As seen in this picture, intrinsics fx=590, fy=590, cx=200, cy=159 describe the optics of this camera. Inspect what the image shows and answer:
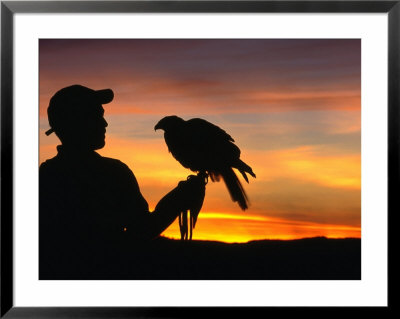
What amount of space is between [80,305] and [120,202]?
1.25 ft

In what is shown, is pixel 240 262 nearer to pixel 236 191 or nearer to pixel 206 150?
pixel 236 191

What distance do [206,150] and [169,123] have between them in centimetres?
17

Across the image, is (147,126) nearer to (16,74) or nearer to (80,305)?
(16,74)

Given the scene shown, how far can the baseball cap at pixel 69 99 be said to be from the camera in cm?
212

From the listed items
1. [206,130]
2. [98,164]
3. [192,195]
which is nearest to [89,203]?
[98,164]

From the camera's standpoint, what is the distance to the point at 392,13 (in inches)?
81.7

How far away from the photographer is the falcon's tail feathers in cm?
208

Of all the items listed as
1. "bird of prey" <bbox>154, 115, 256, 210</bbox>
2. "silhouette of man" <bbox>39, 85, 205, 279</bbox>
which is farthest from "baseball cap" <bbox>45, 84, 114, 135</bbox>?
"bird of prey" <bbox>154, 115, 256, 210</bbox>

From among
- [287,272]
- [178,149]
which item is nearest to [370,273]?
[287,272]

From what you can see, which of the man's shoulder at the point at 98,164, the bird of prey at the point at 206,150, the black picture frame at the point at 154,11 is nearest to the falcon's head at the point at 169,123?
the bird of prey at the point at 206,150

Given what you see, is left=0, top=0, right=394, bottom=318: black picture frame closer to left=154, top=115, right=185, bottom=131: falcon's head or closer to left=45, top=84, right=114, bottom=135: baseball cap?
left=45, top=84, right=114, bottom=135: baseball cap

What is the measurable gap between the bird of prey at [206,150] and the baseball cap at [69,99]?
0.74 feet

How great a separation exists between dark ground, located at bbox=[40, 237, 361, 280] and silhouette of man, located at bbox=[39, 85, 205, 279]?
0.04m

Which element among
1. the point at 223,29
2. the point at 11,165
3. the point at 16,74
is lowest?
the point at 11,165
